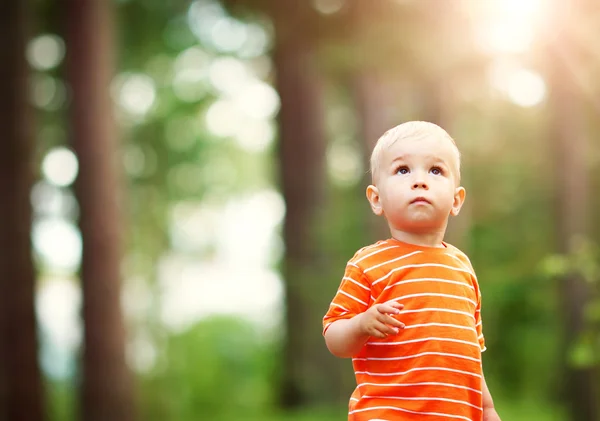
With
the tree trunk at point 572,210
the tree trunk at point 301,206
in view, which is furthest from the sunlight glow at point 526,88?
the tree trunk at point 301,206

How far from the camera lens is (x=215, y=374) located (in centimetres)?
1973

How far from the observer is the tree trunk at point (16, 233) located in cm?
1023

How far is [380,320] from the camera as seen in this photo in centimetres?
201

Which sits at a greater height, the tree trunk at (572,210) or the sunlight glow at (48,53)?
the sunlight glow at (48,53)

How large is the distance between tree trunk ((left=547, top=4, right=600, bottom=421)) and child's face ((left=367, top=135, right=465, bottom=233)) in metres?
6.75

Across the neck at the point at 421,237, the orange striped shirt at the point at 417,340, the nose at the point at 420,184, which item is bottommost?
the orange striped shirt at the point at 417,340

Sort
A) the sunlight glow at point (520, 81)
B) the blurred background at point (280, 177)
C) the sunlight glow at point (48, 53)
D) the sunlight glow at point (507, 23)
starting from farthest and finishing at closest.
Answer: the sunlight glow at point (48, 53) < the sunlight glow at point (520, 81) < the blurred background at point (280, 177) < the sunlight glow at point (507, 23)

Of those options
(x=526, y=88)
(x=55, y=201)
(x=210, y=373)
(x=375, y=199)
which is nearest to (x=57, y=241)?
(x=55, y=201)

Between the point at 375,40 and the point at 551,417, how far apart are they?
210 inches

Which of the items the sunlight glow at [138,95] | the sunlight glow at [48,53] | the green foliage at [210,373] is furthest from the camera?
the sunlight glow at [138,95]

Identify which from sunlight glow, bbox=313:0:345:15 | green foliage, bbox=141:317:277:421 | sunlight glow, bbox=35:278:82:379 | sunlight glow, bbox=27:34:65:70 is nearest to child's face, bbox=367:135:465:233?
sunlight glow, bbox=313:0:345:15

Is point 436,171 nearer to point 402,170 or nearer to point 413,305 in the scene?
point 402,170

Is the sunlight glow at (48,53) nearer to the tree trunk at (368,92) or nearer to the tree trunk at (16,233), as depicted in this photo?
the tree trunk at (16,233)

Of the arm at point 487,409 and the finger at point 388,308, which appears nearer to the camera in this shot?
the finger at point 388,308
